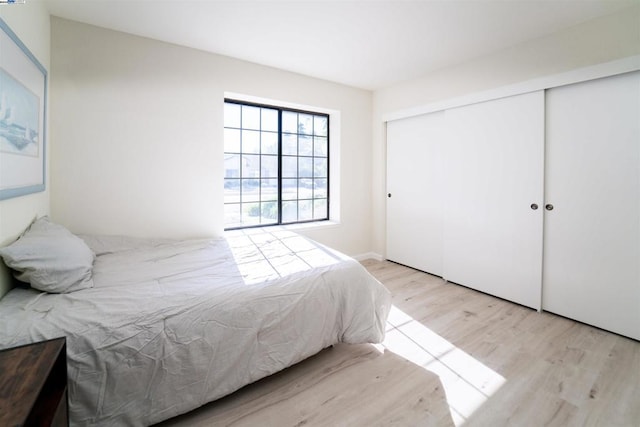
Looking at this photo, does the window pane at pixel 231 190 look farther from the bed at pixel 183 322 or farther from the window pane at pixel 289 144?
the bed at pixel 183 322

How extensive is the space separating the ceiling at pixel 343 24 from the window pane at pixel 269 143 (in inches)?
33.7

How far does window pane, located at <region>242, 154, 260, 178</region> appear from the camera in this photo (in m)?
3.50

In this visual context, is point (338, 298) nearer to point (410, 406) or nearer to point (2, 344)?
point (410, 406)

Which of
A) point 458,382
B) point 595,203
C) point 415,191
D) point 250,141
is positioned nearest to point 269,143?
point 250,141

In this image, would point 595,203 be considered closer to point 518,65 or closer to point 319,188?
point 518,65

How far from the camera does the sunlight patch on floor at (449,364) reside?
5.32 feet

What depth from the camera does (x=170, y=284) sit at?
171cm

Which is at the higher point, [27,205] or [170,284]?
[27,205]

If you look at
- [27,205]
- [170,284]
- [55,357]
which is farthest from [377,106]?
[55,357]

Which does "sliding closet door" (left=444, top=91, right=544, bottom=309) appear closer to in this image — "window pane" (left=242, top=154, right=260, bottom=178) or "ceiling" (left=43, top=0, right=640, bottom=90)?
"ceiling" (left=43, top=0, right=640, bottom=90)

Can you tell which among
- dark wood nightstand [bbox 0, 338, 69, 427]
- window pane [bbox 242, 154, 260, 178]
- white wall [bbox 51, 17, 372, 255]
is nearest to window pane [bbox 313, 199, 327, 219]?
window pane [bbox 242, 154, 260, 178]

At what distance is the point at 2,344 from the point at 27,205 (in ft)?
3.60

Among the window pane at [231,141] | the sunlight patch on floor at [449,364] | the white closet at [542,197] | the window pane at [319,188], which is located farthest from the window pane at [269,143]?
the sunlight patch on floor at [449,364]

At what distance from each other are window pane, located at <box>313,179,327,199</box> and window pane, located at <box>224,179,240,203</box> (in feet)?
3.62
